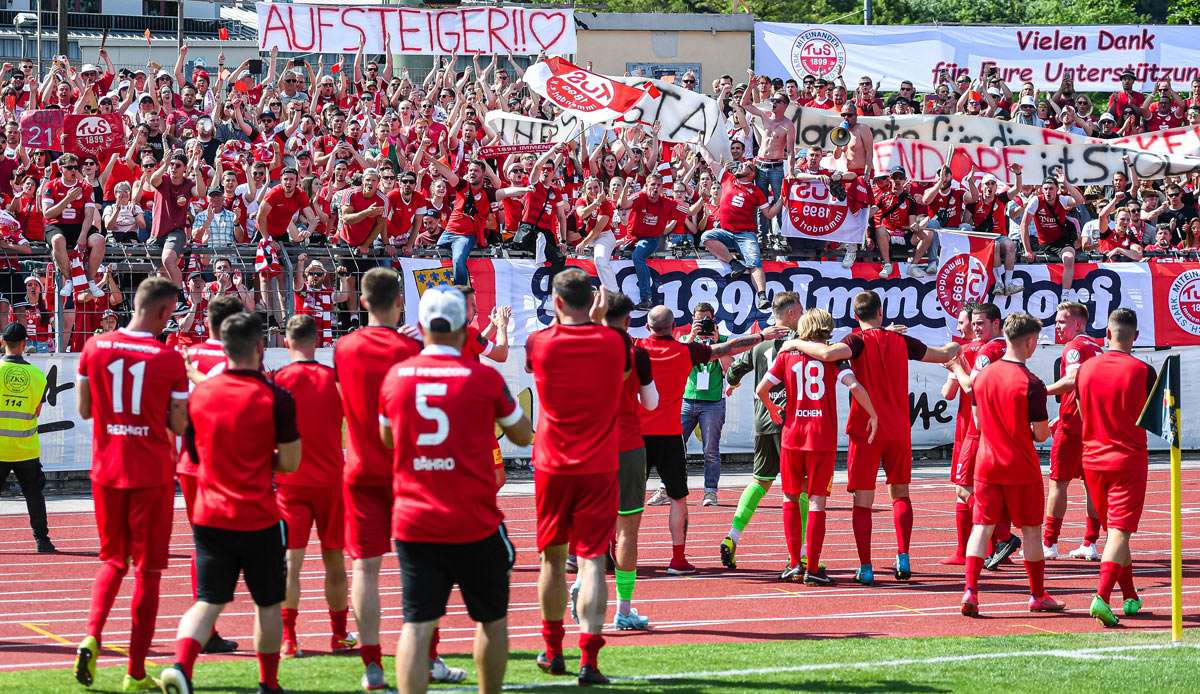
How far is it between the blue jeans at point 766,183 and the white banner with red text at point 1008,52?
10.7 metres

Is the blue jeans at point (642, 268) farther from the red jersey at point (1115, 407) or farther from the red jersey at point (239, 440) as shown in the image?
the red jersey at point (239, 440)

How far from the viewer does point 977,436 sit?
37.5 ft

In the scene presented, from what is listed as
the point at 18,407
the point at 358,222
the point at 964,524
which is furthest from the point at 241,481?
the point at 358,222

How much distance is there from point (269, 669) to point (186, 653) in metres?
0.41

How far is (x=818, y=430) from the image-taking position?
35.5ft

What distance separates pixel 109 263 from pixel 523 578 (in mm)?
8509

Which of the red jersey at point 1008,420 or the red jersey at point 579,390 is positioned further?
the red jersey at point 1008,420

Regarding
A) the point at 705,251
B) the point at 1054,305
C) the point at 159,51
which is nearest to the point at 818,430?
the point at 705,251

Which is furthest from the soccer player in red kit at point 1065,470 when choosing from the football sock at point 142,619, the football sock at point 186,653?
the football sock at point 186,653

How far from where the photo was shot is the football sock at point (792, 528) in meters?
11.0

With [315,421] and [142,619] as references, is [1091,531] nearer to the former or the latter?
[315,421]

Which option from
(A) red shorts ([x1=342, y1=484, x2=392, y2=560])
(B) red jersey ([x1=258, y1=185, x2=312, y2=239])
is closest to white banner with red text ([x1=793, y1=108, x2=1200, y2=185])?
(B) red jersey ([x1=258, y1=185, x2=312, y2=239])

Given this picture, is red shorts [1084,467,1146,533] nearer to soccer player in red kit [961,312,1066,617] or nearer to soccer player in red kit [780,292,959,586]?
soccer player in red kit [961,312,1066,617]

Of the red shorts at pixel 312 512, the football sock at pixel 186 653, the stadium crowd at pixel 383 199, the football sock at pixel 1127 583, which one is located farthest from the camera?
the stadium crowd at pixel 383 199
